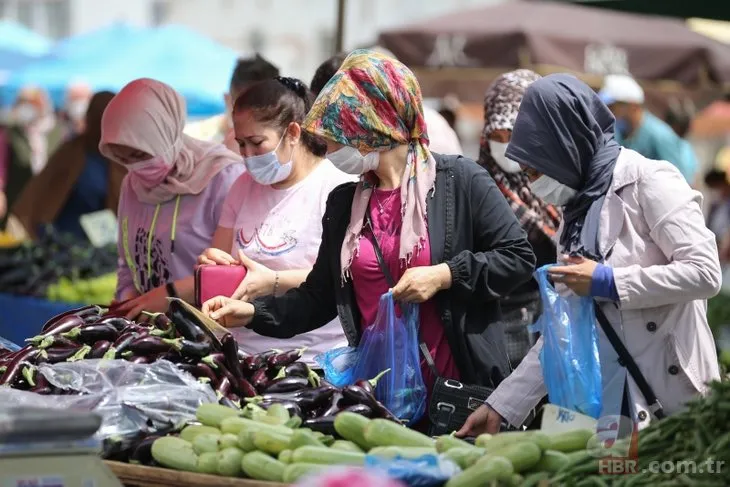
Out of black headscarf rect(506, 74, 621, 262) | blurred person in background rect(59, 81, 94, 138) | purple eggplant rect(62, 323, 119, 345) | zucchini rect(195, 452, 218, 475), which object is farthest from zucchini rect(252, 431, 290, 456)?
blurred person in background rect(59, 81, 94, 138)

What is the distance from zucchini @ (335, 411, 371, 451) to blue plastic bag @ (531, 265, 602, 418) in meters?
0.56

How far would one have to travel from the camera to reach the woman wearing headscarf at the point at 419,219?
3.88 meters

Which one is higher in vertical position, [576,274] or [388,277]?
[576,274]

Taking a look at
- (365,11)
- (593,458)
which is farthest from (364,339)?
(365,11)

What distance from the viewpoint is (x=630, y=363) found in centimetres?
364

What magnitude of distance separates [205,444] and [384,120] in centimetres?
112

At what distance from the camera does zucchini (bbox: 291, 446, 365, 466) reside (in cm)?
326

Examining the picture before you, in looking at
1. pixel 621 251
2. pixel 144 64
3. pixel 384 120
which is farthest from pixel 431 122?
pixel 144 64

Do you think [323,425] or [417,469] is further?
[323,425]

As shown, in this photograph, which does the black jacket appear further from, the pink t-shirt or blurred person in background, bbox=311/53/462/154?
blurred person in background, bbox=311/53/462/154

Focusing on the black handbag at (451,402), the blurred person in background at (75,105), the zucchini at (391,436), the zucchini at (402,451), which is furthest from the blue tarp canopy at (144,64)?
the zucchini at (402,451)

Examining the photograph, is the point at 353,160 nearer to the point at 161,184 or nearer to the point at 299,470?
the point at 299,470

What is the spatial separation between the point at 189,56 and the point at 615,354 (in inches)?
461

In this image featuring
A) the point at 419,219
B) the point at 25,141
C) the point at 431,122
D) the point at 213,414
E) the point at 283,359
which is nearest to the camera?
the point at 213,414
